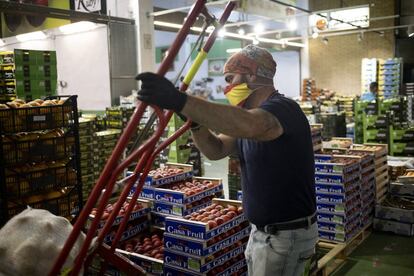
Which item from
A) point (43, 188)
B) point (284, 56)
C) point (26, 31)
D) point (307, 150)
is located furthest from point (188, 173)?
point (284, 56)

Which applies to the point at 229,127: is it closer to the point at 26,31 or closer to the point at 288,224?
the point at 288,224

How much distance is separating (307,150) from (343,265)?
127 inches

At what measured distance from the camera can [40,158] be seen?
4.52 metres

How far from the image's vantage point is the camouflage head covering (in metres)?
2.53

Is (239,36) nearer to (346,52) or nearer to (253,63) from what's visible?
(346,52)

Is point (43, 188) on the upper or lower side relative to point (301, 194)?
lower

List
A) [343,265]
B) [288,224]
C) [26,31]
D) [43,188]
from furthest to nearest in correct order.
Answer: [26,31], [343,265], [43,188], [288,224]

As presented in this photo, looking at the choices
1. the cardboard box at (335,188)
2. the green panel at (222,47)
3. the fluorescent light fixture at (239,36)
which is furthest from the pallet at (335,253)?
the green panel at (222,47)

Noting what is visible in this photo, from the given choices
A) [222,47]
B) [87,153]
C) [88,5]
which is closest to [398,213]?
[87,153]

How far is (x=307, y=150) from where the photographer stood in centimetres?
253

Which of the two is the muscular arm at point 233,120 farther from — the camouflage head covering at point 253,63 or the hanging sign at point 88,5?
the hanging sign at point 88,5

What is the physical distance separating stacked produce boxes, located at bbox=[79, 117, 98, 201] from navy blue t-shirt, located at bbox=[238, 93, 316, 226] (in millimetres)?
5733

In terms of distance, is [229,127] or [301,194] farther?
[301,194]

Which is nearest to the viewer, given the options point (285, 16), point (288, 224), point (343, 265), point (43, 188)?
point (288, 224)
